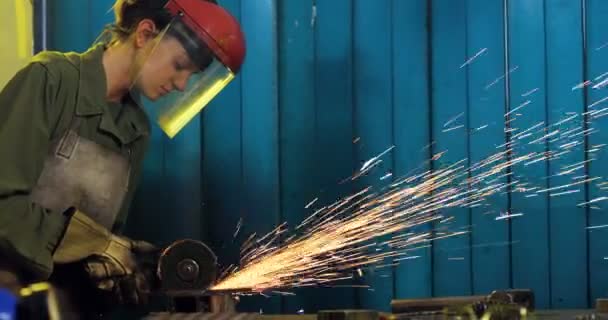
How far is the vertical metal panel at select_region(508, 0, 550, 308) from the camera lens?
3035 mm

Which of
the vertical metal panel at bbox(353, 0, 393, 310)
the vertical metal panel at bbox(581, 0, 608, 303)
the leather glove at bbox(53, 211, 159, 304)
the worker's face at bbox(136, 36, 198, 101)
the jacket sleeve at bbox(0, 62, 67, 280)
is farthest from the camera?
the vertical metal panel at bbox(353, 0, 393, 310)

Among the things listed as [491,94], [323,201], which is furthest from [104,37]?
[491,94]

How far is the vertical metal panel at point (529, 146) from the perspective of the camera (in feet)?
9.96

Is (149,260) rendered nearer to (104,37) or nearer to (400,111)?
(104,37)

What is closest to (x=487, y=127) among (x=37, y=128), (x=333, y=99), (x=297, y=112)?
(x=333, y=99)

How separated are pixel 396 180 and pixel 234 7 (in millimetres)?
841

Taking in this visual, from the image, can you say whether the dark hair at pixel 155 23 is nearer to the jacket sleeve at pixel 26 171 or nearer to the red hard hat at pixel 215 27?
the red hard hat at pixel 215 27

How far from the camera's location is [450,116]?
310 cm

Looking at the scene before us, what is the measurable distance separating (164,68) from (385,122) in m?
0.83

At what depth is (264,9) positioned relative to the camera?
124 inches

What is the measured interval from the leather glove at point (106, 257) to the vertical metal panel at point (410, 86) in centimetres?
95

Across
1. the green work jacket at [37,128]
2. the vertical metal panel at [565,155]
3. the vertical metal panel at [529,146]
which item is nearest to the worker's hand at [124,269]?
the green work jacket at [37,128]

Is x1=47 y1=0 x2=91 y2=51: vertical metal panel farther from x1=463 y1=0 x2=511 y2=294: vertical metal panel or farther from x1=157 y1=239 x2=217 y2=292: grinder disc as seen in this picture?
x1=463 y1=0 x2=511 y2=294: vertical metal panel

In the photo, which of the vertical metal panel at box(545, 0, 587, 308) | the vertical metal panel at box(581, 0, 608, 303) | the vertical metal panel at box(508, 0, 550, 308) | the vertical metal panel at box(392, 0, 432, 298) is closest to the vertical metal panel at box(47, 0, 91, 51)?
the vertical metal panel at box(392, 0, 432, 298)
